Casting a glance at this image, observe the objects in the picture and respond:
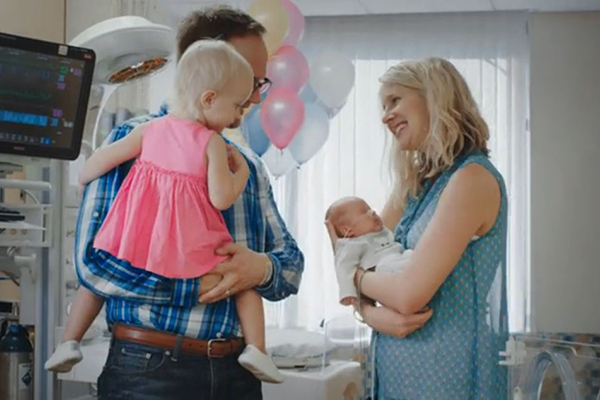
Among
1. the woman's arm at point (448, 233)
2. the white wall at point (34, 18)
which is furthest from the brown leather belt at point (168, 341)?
the white wall at point (34, 18)

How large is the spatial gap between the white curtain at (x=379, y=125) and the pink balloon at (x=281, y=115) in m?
1.97

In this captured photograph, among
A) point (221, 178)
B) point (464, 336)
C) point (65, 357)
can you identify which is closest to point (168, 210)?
point (221, 178)

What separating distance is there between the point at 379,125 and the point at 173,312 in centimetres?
405

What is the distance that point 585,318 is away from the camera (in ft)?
17.0

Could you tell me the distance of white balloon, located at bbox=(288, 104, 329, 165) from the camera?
3598 mm

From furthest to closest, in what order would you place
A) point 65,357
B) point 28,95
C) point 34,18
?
point 34,18 → point 28,95 → point 65,357

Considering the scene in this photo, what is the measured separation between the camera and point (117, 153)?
4.47 ft

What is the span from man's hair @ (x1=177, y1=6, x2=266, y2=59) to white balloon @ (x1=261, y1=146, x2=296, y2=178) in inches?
84.3

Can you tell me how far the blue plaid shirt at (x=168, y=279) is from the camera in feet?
4.38

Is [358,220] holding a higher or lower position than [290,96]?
lower

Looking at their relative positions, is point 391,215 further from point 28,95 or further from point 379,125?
point 379,125

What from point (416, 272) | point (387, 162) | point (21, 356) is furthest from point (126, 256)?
point (21, 356)

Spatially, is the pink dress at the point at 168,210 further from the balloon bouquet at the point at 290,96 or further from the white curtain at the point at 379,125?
the white curtain at the point at 379,125

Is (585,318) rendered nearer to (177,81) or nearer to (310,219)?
(310,219)
